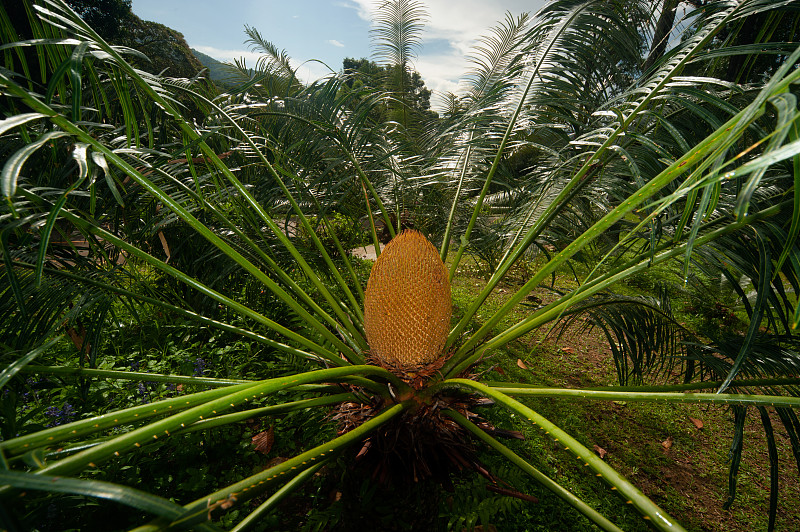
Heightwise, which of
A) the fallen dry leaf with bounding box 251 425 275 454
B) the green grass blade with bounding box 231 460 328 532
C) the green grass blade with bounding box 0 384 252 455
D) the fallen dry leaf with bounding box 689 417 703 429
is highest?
the green grass blade with bounding box 0 384 252 455

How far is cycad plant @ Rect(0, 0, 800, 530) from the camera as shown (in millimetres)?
633

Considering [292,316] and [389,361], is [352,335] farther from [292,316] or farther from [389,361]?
[292,316]

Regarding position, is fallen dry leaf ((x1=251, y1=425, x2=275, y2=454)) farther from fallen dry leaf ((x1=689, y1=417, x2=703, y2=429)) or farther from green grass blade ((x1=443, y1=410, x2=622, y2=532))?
fallen dry leaf ((x1=689, y1=417, x2=703, y2=429))

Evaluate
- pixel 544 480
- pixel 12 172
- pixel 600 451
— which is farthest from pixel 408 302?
pixel 600 451

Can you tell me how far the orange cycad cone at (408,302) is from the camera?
133 centimetres

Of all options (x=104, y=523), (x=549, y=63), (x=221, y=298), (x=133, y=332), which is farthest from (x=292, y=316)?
(x=549, y=63)

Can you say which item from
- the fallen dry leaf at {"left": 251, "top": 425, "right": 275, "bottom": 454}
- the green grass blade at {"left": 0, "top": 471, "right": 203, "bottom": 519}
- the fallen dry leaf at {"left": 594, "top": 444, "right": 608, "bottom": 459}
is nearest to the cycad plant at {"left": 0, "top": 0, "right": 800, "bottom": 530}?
the green grass blade at {"left": 0, "top": 471, "right": 203, "bottom": 519}

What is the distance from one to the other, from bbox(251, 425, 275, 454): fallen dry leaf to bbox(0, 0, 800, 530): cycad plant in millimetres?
195

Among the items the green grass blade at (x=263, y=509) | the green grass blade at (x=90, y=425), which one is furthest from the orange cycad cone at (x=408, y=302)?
the green grass blade at (x=90, y=425)

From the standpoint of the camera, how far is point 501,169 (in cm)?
237

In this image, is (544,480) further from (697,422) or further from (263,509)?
(697,422)

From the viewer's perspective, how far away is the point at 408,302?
135cm

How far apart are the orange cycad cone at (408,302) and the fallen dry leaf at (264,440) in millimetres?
832

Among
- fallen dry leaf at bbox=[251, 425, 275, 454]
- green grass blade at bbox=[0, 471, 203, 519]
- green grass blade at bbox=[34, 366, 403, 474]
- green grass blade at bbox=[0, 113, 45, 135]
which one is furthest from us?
fallen dry leaf at bbox=[251, 425, 275, 454]
